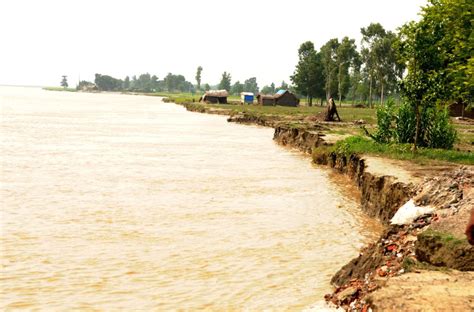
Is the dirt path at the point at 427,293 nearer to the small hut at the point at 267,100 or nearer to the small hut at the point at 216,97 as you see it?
the small hut at the point at 267,100

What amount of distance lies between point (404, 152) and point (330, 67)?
3228 inches

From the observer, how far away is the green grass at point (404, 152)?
18.2m

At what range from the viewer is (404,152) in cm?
1964

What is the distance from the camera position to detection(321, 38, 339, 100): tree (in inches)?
3848

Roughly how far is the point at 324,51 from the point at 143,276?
105 m

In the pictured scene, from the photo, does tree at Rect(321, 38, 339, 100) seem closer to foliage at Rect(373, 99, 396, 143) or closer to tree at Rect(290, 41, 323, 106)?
tree at Rect(290, 41, 323, 106)

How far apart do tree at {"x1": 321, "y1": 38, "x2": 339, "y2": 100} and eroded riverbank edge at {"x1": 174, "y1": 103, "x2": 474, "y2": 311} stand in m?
84.4

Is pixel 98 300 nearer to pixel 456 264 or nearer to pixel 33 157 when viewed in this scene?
pixel 456 264

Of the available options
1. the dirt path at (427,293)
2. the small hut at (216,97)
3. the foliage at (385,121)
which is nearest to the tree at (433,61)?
the foliage at (385,121)

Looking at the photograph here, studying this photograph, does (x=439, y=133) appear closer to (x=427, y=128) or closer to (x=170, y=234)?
(x=427, y=128)

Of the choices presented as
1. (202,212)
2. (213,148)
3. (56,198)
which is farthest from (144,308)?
(213,148)

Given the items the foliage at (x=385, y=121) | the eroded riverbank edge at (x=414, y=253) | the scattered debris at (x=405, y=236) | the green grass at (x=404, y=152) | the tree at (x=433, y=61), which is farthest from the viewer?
the foliage at (x=385, y=121)

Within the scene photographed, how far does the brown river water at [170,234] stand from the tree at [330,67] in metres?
78.4

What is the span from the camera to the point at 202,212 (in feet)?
45.7
